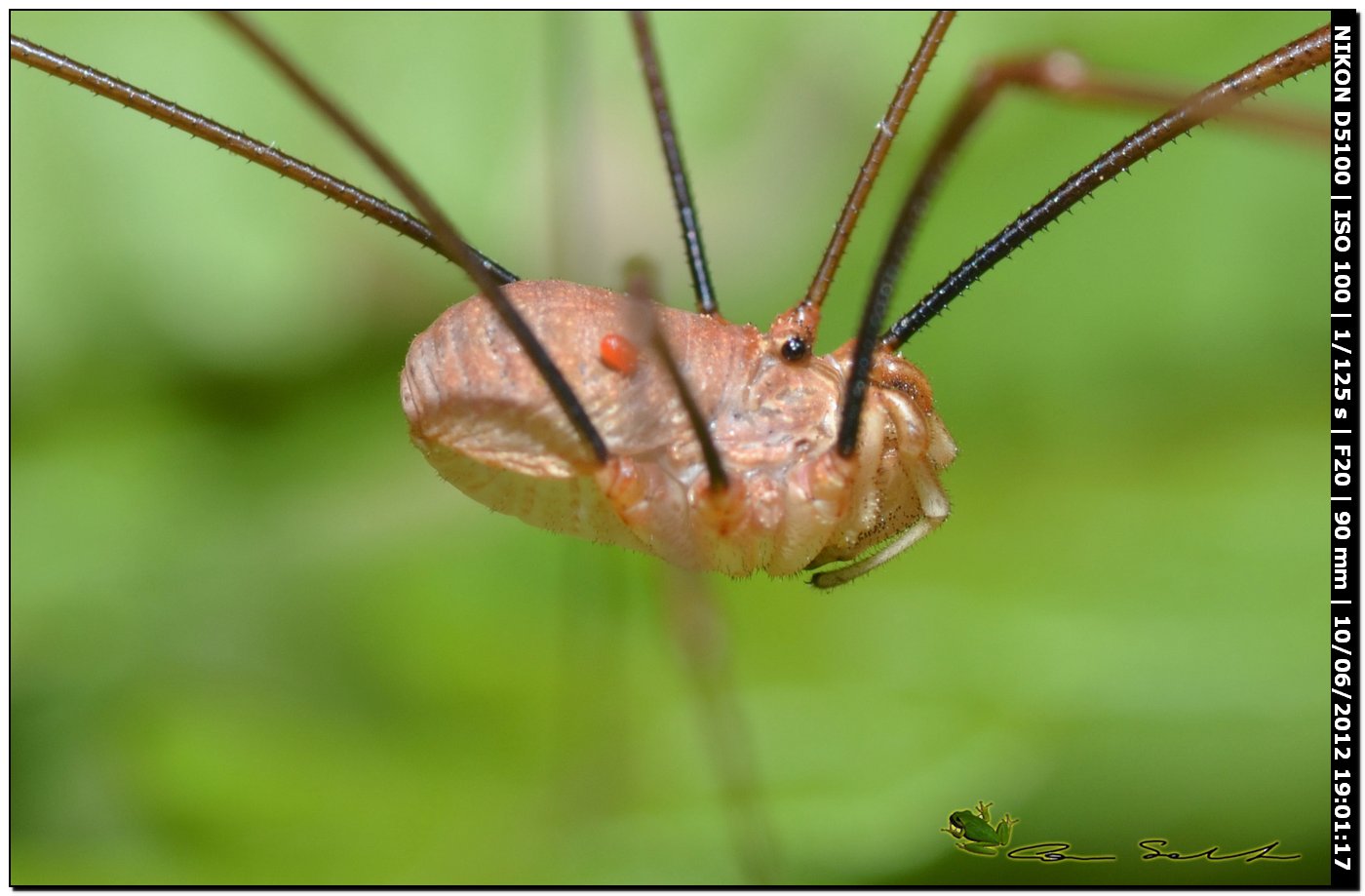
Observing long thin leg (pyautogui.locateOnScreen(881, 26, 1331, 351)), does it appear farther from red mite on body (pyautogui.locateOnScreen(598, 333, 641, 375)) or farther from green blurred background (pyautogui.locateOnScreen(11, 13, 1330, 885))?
green blurred background (pyautogui.locateOnScreen(11, 13, 1330, 885))

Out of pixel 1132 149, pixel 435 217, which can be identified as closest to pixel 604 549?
pixel 435 217

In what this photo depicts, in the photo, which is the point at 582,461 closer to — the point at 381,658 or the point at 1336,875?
the point at 381,658

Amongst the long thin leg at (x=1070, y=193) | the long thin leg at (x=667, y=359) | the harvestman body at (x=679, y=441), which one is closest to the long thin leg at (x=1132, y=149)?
the long thin leg at (x=1070, y=193)

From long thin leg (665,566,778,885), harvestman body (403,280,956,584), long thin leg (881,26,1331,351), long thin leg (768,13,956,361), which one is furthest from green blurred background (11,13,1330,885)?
long thin leg (881,26,1331,351)

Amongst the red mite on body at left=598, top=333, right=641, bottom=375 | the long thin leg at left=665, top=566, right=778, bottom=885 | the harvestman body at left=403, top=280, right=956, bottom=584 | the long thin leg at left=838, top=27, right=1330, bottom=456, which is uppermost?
the long thin leg at left=838, top=27, right=1330, bottom=456

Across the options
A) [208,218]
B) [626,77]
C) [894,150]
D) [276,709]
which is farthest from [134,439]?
[894,150]

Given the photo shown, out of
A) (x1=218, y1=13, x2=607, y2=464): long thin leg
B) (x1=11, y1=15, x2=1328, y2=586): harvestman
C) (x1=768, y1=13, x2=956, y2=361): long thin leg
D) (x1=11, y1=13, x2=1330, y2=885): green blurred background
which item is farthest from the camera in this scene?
(x1=11, y1=13, x2=1330, y2=885): green blurred background

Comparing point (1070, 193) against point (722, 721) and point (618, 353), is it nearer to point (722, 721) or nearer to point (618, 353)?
point (618, 353)
